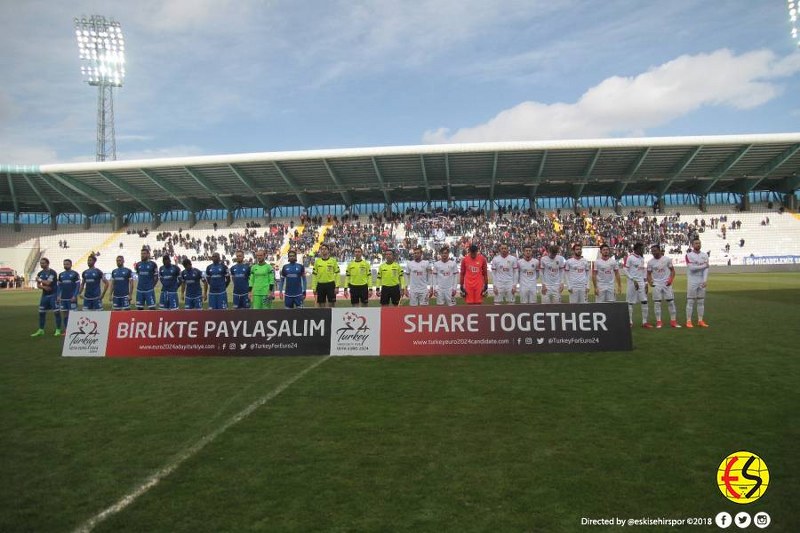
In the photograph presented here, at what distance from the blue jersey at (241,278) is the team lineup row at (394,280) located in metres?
0.03

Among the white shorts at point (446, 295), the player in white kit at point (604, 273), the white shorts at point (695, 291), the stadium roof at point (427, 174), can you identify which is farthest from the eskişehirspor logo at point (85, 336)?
the stadium roof at point (427, 174)

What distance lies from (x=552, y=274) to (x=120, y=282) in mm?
12028

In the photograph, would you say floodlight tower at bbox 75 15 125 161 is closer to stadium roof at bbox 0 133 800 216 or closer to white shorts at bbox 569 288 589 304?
stadium roof at bbox 0 133 800 216

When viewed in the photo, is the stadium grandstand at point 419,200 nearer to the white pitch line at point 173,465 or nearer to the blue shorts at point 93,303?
the blue shorts at point 93,303

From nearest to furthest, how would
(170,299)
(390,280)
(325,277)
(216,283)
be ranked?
(325,277) < (390,280) < (216,283) < (170,299)

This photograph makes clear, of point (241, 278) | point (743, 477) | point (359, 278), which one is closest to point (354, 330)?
point (359, 278)

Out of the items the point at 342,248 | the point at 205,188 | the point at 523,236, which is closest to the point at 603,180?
the point at 523,236

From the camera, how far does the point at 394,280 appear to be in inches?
524

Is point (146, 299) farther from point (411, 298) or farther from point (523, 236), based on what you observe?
point (523, 236)

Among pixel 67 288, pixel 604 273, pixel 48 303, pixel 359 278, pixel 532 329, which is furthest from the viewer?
pixel 67 288

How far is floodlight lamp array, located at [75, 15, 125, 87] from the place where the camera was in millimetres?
49812

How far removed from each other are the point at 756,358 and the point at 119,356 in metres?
11.4

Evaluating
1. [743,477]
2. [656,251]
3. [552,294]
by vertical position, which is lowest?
[743,477]

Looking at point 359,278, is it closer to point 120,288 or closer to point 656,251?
point 120,288
